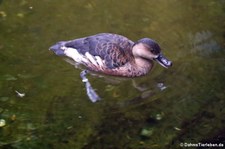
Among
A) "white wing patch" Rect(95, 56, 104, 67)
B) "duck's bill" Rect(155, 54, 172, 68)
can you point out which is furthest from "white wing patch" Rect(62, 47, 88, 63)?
"duck's bill" Rect(155, 54, 172, 68)

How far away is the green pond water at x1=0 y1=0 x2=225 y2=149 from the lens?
5793 millimetres

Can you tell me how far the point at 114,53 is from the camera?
22.3 ft

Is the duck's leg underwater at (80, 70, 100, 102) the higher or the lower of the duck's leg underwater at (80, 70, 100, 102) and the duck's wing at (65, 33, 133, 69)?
the lower

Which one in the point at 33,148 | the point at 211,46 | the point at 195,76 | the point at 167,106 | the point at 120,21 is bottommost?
the point at 33,148

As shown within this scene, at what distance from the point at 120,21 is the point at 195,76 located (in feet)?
5.99

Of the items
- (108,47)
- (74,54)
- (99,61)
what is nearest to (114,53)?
(108,47)

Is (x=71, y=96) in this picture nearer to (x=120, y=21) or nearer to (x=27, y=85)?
(x=27, y=85)

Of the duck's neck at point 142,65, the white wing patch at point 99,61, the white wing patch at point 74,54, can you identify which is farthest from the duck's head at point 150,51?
the white wing patch at point 74,54

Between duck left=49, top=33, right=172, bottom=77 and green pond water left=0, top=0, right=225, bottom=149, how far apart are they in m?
0.15

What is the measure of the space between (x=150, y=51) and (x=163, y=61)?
252 millimetres

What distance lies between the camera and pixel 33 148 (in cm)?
555

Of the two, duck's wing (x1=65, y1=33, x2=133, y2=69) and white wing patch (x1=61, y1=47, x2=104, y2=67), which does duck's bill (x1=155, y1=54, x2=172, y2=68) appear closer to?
duck's wing (x1=65, y1=33, x2=133, y2=69)

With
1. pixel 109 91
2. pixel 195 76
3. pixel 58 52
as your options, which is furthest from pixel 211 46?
pixel 58 52

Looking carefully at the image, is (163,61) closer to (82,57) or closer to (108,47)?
(108,47)
